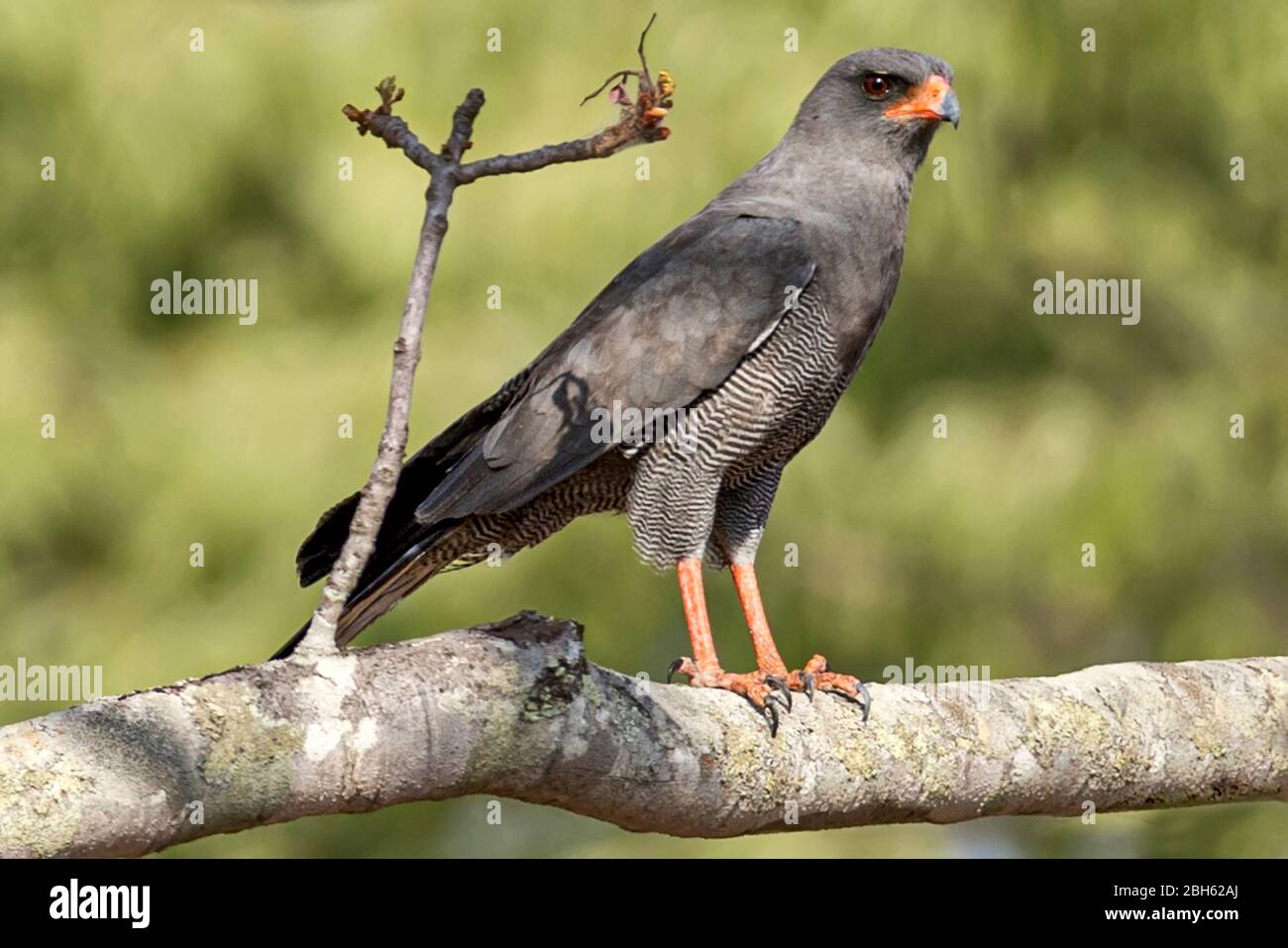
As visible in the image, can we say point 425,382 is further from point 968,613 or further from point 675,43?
point 968,613

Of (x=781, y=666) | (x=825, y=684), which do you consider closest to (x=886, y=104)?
(x=781, y=666)

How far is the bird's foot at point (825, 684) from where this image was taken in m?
3.65

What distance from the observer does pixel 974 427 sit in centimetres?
608

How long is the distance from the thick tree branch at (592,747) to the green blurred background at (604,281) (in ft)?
5.94

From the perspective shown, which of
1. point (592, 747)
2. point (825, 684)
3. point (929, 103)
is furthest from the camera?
point (929, 103)

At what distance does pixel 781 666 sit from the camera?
14.2 ft

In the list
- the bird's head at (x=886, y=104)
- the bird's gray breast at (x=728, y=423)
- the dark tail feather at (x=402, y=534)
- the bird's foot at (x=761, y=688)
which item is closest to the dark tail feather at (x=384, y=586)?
the dark tail feather at (x=402, y=534)

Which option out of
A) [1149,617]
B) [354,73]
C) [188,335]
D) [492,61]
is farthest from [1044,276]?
[188,335]

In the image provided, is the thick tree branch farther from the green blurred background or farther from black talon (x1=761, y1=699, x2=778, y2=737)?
the green blurred background

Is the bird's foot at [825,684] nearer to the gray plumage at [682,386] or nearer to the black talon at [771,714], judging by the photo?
the black talon at [771,714]

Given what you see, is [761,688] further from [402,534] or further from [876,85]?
[876,85]

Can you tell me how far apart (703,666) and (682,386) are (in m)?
0.69

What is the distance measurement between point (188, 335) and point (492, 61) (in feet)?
5.17

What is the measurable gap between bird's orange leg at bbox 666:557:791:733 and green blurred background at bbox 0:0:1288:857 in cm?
115
